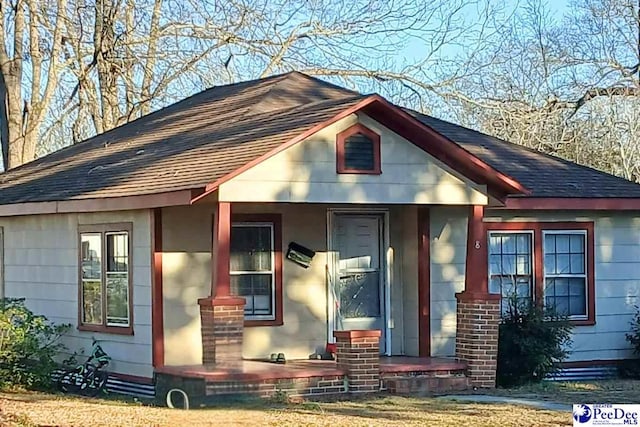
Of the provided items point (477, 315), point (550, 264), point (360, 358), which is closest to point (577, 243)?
point (550, 264)

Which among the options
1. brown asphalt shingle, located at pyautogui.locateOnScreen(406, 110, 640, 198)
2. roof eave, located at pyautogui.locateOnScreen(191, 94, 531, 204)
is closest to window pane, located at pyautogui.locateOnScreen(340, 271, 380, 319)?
roof eave, located at pyautogui.locateOnScreen(191, 94, 531, 204)

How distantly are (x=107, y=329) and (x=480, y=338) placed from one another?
5203 mm

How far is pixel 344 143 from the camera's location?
14773 millimetres

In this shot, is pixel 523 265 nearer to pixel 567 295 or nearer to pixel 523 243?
pixel 523 243

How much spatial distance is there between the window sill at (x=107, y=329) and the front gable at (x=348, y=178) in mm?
2980

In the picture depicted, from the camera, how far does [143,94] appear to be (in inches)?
1192

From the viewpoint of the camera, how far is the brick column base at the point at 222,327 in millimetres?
14219

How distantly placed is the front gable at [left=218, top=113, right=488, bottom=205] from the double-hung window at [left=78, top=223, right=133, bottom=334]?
2.63 m

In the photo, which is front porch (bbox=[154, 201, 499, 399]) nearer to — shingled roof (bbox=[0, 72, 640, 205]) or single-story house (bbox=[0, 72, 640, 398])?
single-story house (bbox=[0, 72, 640, 398])

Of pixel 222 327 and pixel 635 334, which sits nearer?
pixel 222 327

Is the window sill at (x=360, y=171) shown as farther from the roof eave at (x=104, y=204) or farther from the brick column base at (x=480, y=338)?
the brick column base at (x=480, y=338)

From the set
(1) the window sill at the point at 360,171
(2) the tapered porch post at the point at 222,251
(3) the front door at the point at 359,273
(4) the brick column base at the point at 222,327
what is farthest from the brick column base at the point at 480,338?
(2) the tapered porch post at the point at 222,251

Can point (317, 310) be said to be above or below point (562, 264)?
below

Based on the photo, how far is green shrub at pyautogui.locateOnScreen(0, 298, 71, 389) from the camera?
16.1m
